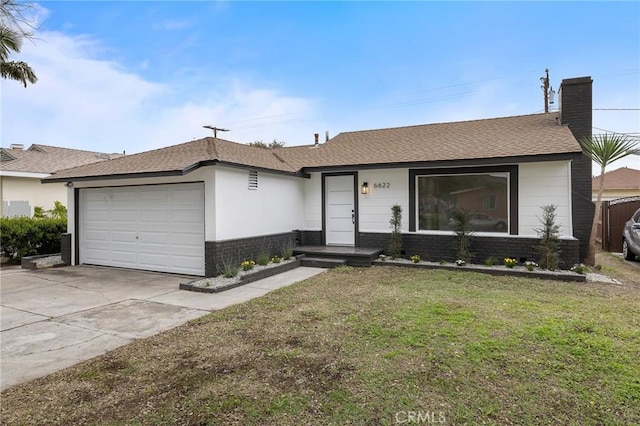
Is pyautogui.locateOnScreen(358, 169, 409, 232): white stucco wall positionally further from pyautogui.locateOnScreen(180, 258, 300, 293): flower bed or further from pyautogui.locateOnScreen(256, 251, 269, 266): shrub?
pyautogui.locateOnScreen(256, 251, 269, 266): shrub

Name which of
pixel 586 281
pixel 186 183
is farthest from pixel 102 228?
pixel 586 281

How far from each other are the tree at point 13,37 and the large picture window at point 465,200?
424 inches

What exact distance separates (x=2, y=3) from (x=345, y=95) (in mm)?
13144

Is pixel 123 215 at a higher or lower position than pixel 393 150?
lower

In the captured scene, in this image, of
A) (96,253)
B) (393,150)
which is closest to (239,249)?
(96,253)

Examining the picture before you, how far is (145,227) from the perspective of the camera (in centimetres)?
911

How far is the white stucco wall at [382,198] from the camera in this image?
986cm

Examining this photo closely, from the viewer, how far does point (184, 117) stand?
1981 centimetres

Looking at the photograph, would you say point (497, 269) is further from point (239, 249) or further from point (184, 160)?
point (184, 160)

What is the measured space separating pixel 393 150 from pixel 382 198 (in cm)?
159

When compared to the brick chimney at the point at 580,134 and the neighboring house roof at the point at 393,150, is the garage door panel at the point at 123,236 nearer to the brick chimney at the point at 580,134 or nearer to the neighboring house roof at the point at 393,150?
the neighboring house roof at the point at 393,150

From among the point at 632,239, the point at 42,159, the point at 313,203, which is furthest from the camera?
the point at 42,159

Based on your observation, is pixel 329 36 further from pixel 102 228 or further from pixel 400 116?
pixel 400 116

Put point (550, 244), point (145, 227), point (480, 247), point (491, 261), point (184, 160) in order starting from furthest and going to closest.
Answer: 1. point (145, 227)
2. point (480, 247)
3. point (491, 261)
4. point (184, 160)
5. point (550, 244)
